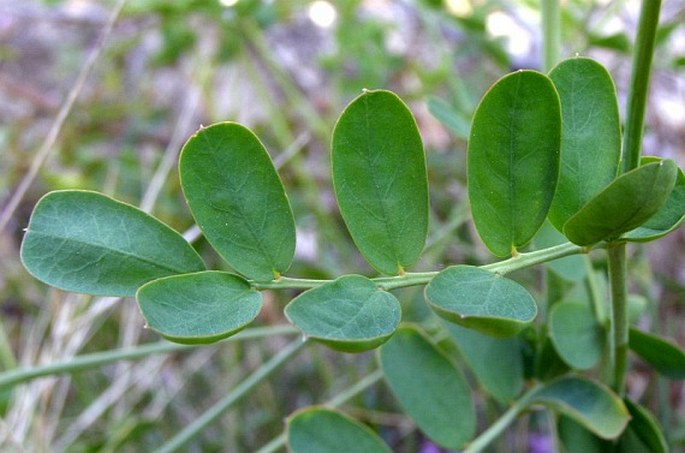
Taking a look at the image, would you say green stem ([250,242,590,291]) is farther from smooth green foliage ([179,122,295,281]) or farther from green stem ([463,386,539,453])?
green stem ([463,386,539,453])

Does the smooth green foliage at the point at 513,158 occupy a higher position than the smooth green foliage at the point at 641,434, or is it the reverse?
the smooth green foliage at the point at 513,158

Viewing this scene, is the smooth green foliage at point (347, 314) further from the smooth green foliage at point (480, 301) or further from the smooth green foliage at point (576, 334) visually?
the smooth green foliage at point (576, 334)

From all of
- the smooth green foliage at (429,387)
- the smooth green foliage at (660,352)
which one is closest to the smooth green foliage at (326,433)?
the smooth green foliage at (429,387)

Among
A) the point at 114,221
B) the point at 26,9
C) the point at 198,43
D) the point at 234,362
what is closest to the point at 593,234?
the point at 114,221

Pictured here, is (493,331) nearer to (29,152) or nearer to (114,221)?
(114,221)

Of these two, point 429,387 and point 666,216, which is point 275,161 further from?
point 666,216

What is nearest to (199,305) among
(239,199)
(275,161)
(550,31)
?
(239,199)
